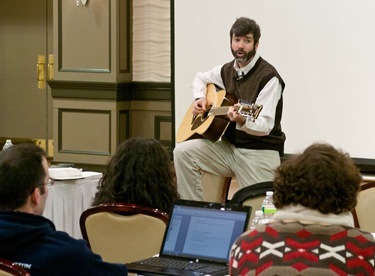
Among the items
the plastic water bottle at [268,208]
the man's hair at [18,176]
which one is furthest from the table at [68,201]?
the man's hair at [18,176]

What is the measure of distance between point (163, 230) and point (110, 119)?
4.80 meters

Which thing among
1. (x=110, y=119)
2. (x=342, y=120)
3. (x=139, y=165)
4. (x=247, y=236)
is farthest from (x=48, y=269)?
(x=110, y=119)

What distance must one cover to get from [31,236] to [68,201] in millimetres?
2283

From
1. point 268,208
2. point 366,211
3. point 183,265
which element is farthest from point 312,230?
point 366,211

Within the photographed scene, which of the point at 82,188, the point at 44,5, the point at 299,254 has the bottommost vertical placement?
the point at 82,188

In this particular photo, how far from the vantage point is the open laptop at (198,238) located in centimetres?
298

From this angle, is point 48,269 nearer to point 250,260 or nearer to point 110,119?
point 250,260

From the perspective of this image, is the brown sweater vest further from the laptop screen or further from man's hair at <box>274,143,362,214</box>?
man's hair at <box>274,143,362,214</box>

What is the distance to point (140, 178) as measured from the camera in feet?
12.2

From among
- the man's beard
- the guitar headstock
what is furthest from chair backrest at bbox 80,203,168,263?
the man's beard

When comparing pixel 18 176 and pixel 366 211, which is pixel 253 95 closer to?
pixel 366 211

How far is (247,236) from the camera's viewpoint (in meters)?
2.34

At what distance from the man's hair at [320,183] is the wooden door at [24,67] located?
23.4 feet

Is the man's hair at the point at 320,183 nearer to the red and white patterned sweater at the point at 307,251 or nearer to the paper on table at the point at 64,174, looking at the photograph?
the red and white patterned sweater at the point at 307,251
